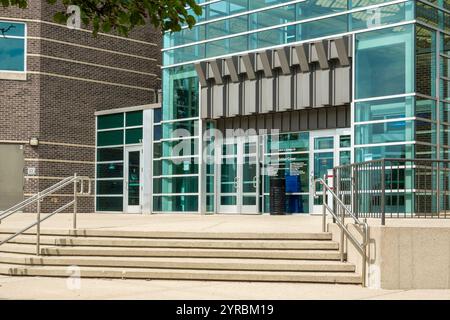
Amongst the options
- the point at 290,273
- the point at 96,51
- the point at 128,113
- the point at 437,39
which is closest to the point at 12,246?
the point at 290,273

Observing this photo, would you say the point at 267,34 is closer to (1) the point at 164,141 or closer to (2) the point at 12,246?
(1) the point at 164,141

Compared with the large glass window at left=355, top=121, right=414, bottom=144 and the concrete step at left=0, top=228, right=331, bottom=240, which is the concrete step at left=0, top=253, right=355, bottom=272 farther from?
the large glass window at left=355, top=121, right=414, bottom=144

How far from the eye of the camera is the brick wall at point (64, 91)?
1019 inches

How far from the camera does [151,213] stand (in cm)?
2514

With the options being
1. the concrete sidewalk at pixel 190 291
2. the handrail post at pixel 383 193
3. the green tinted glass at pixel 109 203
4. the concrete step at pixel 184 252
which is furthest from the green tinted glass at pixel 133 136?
the handrail post at pixel 383 193

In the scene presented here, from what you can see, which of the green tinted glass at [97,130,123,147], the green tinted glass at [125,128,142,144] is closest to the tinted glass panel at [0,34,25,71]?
the green tinted glass at [97,130,123,147]

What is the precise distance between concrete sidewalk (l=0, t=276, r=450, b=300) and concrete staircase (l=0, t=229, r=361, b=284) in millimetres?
218

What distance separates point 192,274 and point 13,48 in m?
17.6

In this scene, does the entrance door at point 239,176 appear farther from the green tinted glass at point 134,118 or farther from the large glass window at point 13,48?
the large glass window at point 13,48

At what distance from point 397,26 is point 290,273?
9.69 meters

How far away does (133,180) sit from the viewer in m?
26.5

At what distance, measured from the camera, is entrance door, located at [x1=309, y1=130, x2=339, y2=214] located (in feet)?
66.1

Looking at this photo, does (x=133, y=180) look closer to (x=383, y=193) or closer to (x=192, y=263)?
(x=192, y=263)

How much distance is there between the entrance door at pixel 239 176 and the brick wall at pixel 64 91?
7.06 metres
